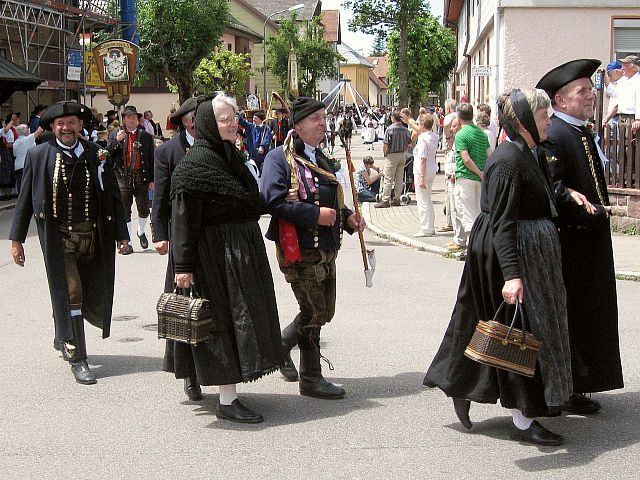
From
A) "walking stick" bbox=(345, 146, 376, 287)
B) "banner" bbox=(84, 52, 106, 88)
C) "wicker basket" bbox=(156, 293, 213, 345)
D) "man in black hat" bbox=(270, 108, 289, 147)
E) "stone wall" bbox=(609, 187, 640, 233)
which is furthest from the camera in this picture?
"banner" bbox=(84, 52, 106, 88)

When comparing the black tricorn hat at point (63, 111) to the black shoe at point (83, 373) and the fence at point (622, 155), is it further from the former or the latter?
the fence at point (622, 155)

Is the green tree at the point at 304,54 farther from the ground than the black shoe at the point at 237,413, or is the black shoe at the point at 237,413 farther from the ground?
the green tree at the point at 304,54

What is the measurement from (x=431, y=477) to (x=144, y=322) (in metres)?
4.35

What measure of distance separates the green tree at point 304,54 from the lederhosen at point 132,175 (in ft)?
168

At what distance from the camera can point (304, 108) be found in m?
5.98

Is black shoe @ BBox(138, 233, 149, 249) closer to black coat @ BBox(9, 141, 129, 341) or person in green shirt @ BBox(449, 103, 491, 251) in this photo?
person in green shirt @ BBox(449, 103, 491, 251)

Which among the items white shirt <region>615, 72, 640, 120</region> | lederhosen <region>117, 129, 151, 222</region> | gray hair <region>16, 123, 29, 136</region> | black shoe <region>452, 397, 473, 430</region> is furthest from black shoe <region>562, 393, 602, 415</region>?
gray hair <region>16, 123, 29, 136</region>

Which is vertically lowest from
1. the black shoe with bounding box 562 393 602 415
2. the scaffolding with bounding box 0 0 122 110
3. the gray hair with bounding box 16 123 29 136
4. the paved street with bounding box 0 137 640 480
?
the paved street with bounding box 0 137 640 480

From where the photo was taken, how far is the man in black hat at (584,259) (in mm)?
5426

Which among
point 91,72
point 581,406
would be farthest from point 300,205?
point 91,72

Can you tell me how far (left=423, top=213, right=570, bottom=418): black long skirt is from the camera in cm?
506

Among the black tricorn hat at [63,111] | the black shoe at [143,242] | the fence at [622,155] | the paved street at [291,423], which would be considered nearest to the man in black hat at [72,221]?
the black tricorn hat at [63,111]

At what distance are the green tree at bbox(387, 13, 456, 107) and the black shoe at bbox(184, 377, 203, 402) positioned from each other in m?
46.8

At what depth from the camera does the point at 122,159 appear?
1284cm
